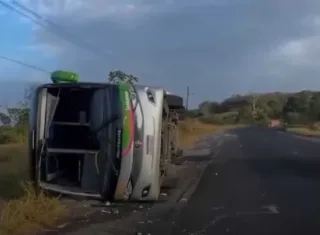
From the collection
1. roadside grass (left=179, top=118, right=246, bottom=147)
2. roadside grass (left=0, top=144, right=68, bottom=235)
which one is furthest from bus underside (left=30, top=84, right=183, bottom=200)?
roadside grass (left=179, top=118, right=246, bottom=147)

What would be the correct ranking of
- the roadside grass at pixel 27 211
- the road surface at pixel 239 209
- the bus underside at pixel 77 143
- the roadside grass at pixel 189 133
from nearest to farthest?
1. the roadside grass at pixel 27 211
2. the road surface at pixel 239 209
3. the bus underside at pixel 77 143
4. the roadside grass at pixel 189 133

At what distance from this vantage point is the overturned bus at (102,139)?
1284cm

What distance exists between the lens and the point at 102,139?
13.2 metres

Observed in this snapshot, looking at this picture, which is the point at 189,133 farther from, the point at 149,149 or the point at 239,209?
the point at 149,149

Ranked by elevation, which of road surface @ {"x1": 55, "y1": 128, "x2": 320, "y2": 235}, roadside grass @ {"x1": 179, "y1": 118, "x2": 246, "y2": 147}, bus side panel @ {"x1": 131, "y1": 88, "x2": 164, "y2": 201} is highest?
bus side panel @ {"x1": 131, "y1": 88, "x2": 164, "y2": 201}

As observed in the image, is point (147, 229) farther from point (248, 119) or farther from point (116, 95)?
point (248, 119)

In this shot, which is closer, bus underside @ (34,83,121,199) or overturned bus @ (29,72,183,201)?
overturned bus @ (29,72,183,201)

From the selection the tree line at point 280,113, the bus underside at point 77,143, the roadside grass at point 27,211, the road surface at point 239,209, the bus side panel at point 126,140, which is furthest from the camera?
the tree line at point 280,113

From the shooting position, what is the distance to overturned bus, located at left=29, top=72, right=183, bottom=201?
1284 centimetres

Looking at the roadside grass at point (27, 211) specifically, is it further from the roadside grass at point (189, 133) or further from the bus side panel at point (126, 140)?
the roadside grass at point (189, 133)

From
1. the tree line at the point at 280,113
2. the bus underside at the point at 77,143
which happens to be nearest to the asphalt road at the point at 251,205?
the bus underside at the point at 77,143

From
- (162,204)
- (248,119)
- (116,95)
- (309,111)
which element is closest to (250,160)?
(162,204)

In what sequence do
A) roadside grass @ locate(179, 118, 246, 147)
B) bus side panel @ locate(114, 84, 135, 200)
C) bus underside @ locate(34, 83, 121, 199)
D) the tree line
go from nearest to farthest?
bus side panel @ locate(114, 84, 135, 200) < bus underside @ locate(34, 83, 121, 199) < roadside grass @ locate(179, 118, 246, 147) < the tree line

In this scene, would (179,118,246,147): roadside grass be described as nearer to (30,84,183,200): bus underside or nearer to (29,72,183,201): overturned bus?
(30,84,183,200): bus underside
